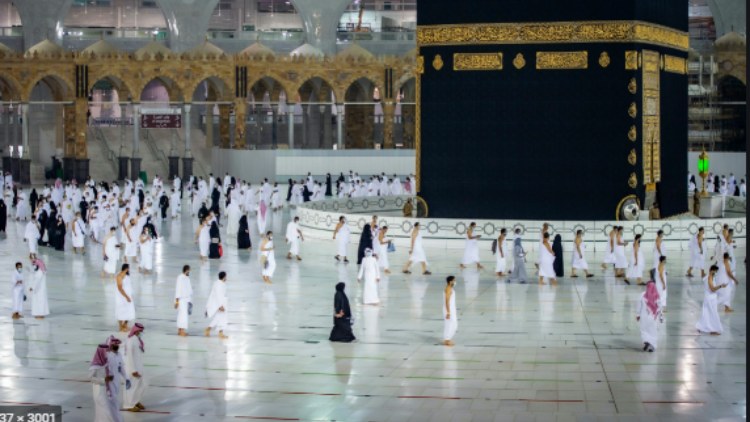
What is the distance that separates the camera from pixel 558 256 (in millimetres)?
16172

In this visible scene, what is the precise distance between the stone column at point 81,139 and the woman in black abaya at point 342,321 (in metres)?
23.4

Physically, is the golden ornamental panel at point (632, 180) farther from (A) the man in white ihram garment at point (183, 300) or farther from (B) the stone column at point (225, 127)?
(B) the stone column at point (225, 127)

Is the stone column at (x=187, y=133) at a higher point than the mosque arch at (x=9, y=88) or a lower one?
lower

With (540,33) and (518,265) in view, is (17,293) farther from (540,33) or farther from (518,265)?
(540,33)

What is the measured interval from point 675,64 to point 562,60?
339cm

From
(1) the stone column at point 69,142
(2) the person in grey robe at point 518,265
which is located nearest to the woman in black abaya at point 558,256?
(2) the person in grey robe at point 518,265

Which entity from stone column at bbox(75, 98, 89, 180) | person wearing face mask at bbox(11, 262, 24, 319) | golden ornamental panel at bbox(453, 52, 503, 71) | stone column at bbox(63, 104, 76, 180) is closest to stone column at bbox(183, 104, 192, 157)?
stone column at bbox(75, 98, 89, 180)

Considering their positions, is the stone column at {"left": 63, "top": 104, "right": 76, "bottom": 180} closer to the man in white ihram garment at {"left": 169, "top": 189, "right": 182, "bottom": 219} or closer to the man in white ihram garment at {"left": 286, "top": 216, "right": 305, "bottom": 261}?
the man in white ihram garment at {"left": 169, "top": 189, "right": 182, "bottom": 219}

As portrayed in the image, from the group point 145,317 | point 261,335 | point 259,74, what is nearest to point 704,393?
point 261,335

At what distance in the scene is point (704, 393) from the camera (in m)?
9.50

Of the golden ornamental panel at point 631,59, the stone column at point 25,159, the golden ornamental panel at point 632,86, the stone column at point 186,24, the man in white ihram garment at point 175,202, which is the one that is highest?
the stone column at point 186,24

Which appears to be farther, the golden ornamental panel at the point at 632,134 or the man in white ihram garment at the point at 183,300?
the golden ornamental panel at the point at 632,134

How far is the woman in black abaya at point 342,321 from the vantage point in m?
11.5

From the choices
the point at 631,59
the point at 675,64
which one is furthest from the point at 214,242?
the point at 675,64
